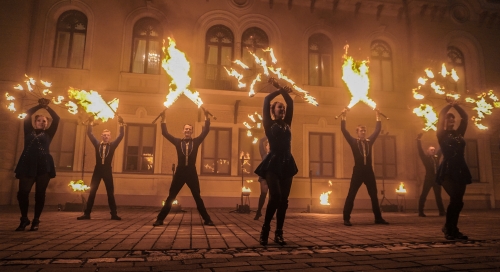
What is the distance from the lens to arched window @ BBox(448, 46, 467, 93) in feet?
51.2

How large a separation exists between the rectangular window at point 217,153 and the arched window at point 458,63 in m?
11.3

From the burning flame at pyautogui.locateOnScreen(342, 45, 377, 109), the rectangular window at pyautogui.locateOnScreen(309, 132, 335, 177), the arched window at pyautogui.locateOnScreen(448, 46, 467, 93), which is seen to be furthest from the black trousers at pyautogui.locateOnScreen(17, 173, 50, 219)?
the arched window at pyautogui.locateOnScreen(448, 46, 467, 93)

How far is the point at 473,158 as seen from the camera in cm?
1491

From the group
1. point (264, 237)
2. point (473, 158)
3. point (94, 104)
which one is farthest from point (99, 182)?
point (473, 158)

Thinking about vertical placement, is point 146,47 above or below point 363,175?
above

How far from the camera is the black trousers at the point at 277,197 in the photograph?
4.41 metres

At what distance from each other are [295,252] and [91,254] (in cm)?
224

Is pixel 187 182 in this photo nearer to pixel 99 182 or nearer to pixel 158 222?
pixel 158 222

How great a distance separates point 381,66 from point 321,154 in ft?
17.3

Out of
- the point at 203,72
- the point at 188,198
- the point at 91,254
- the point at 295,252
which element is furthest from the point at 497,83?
the point at 91,254

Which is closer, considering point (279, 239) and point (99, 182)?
point (279, 239)

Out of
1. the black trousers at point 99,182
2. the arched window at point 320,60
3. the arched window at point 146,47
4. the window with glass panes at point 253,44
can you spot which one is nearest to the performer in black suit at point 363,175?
the black trousers at point 99,182

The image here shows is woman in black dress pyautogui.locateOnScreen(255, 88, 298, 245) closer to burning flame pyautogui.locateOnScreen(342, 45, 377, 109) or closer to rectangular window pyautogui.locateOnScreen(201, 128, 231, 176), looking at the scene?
burning flame pyautogui.locateOnScreen(342, 45, 377, 109)

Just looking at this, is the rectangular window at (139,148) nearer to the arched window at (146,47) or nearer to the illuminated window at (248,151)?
the arched window at (146,47)
